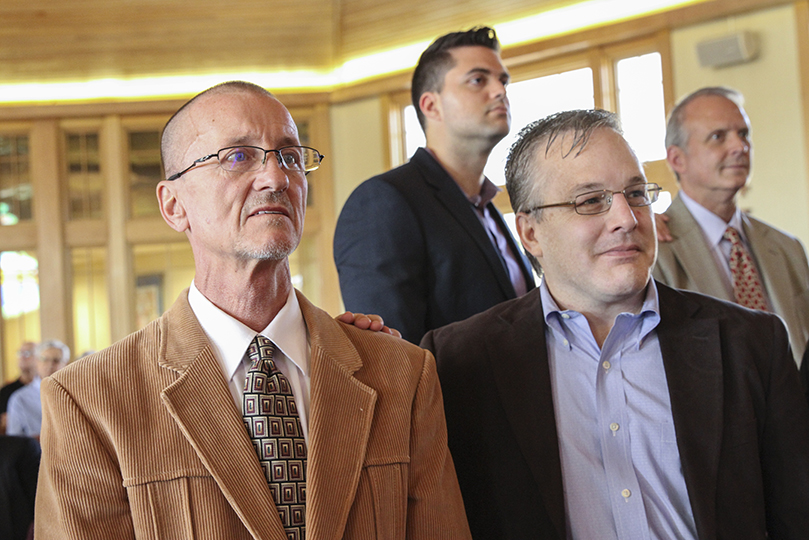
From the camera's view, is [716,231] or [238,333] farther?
[716,231]

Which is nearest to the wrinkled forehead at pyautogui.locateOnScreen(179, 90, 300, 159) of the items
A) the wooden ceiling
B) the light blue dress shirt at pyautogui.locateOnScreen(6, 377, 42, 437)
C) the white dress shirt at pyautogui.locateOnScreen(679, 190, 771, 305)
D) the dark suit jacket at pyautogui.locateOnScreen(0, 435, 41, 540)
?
the white dress shirt at pyautogui.locateOnScreen(679, 190, 771, 305)

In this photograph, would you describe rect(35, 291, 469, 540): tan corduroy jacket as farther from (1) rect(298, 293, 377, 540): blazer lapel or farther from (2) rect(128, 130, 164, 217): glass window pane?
(2) rect(128, 130, 164, 217): glass window pane

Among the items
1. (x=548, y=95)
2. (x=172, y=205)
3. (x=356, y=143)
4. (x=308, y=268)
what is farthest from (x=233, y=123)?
(x=308, y=268)

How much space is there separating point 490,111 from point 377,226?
694 millimetres

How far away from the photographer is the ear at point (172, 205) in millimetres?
1843

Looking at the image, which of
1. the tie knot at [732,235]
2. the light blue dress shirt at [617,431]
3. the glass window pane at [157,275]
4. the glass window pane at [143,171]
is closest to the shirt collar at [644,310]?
the light blue dress shirt at [617,431]

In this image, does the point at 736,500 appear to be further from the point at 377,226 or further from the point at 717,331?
the point at 377,226

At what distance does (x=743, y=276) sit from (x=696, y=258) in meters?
0.21

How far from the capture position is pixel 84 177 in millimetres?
8984

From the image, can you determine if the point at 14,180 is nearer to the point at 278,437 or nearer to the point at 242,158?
the point at 242,158

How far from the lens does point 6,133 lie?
29.1 ft

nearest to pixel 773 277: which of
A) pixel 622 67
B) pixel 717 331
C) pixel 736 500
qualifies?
pixel 717 331

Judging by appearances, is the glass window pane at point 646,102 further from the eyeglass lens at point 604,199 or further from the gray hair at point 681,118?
the eyeglass lens at point 604,199

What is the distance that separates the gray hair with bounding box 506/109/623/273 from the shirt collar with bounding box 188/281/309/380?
0.71 m
